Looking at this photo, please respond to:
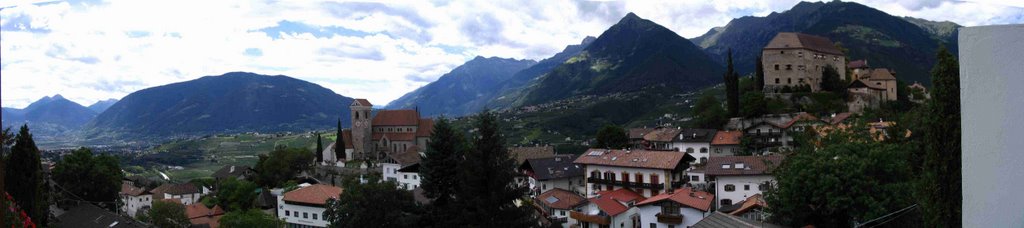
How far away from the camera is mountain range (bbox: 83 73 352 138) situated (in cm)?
11094

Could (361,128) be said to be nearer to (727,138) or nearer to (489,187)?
(727,138)

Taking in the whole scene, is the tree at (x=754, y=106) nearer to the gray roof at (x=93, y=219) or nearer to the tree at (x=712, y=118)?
the tree at (x=712, y=118)

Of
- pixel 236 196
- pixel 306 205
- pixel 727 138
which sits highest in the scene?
pixel 727 138

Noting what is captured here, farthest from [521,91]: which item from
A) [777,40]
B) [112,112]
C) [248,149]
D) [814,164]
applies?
[814,164]

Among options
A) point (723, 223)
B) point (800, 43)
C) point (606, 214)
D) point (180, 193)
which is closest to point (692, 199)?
point (606, 214)

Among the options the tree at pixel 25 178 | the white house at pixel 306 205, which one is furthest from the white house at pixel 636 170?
the tree at pixel 25 178

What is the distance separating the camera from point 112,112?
11450 cm

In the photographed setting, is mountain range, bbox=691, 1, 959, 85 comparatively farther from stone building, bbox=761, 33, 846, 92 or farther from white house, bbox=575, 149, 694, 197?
white house, bbox=575, 149, 694, 197

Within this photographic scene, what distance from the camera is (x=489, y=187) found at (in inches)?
417

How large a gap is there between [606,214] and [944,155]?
1415cm

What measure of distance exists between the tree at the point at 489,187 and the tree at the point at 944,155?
20.6 ft

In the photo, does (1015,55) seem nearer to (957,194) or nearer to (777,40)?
(957,194)

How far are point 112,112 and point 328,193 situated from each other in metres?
111

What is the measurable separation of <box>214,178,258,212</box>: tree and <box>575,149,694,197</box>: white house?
583 inches
